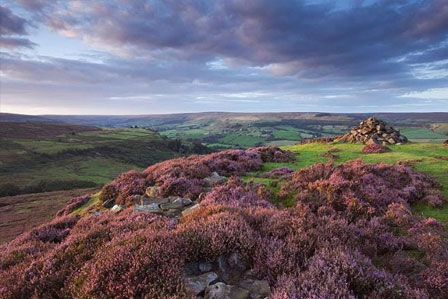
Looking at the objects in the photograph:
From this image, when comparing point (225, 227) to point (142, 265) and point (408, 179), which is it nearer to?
point (142, 265)

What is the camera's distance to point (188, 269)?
19.4ft

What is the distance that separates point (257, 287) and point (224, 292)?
2.15 feet

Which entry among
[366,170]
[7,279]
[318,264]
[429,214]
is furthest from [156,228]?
[366,170]

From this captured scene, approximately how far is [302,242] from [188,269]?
2.56 metres

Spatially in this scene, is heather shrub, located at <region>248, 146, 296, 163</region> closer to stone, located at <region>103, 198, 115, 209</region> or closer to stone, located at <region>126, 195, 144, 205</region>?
stone, located at <region>126, 195, 144, 205</region>

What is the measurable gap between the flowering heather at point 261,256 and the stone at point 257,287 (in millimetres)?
156

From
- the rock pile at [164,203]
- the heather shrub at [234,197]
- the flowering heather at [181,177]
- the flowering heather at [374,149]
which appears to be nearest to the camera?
the heather shrub at [234,197]

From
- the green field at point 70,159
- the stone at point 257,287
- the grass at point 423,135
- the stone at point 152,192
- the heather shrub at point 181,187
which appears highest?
the stone at point 257,287

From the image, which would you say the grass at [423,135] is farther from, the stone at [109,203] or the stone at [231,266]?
the stone at [231,266]

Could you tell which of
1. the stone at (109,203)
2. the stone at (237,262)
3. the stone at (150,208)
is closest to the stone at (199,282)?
the stone at (237,262)

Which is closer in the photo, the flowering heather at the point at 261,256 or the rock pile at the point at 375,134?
the flowering heather at the point at 261,256

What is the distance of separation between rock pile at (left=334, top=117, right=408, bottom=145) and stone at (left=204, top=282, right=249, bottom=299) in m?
27.2

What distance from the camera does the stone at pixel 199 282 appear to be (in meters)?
5.11

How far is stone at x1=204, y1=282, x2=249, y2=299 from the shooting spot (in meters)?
5.02
